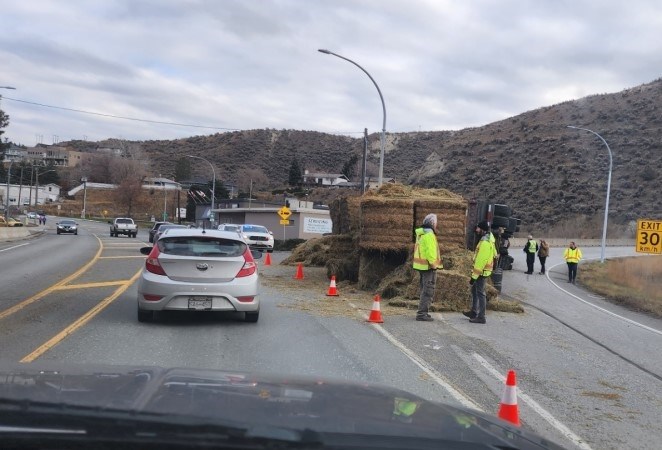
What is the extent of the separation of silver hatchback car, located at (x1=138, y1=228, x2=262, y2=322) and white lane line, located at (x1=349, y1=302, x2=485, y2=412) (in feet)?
7.05

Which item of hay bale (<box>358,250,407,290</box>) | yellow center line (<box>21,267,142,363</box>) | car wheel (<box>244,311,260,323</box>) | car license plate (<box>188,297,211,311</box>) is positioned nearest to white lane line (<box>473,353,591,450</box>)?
car wheel (<box>244,311,260,323</box>)

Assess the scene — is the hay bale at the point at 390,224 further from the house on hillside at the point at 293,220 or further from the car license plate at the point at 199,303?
the house on hillside at the point at 293,220

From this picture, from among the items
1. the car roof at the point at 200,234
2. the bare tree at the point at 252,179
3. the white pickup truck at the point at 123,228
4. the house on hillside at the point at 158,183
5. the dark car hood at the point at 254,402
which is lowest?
the white pickup truck at the point at 123,228

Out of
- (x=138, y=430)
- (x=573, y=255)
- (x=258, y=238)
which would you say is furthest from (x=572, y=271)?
(x=138, y=430)

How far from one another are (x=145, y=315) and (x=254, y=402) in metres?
8.00

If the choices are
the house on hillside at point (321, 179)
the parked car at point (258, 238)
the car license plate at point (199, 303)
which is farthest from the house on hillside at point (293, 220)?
the house on hillside at point (321, 179)

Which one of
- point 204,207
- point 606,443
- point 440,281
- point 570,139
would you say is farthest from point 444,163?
point 606,443

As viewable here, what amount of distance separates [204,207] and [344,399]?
8628cm

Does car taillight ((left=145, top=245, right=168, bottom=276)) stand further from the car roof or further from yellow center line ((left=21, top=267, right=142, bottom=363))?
yellow center line ((left=21, top=267, right=142, bottom=363))

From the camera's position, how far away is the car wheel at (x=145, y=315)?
10.0 metres

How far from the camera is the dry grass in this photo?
748 inches

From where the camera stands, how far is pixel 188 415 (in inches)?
90.7

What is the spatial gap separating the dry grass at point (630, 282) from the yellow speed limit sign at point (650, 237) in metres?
1.58

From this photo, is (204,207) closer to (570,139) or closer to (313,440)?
(570,139)
